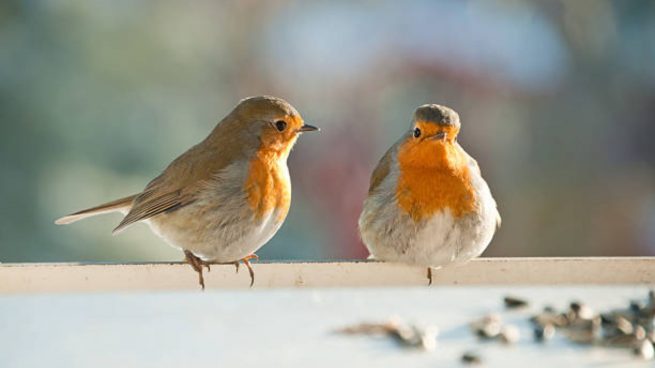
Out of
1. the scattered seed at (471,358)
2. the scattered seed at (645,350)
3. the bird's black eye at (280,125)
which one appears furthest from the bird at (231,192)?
the scattered seed at (645,350)

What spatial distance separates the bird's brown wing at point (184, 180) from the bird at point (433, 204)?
19.0 inches

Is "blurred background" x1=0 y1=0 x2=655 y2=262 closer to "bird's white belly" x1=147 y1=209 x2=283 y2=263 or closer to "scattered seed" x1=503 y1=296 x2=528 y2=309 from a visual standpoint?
"bird's white belly" x1=147 y1=209 x2=283 y2=263

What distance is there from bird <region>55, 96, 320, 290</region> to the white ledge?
89mm

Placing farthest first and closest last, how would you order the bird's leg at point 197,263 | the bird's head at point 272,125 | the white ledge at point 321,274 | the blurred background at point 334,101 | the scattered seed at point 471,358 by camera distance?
the blurred background at point 334,101 < the bird's head at point 272,125 < the bird's leg at point 197,263 < the white ledge at point 321,274 < the scattered seed at point 471,358

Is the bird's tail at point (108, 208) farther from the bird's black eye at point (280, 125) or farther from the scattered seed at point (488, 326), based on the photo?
the scattered seed at point (488, 326)

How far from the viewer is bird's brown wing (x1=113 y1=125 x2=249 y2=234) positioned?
3154 mm

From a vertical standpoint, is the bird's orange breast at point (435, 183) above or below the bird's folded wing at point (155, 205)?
above

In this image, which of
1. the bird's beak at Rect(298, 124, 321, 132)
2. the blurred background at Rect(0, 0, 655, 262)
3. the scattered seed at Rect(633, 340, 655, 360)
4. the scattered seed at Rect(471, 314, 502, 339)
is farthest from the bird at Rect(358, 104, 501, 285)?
the blurred background at Rect(0, 0, 655, 262)

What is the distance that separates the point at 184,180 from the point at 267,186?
32 centimetres

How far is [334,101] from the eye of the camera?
4684mm

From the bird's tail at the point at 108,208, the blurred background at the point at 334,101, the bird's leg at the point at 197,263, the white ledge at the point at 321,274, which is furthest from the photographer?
the blurred background at the point at 334,101

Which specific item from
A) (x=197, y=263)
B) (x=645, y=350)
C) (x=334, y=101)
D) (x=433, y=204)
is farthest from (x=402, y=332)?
(x=334, y=101)

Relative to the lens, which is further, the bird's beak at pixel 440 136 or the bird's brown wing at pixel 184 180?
the bird's brown wing at pixel 184 180

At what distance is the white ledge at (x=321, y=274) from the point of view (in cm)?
270
